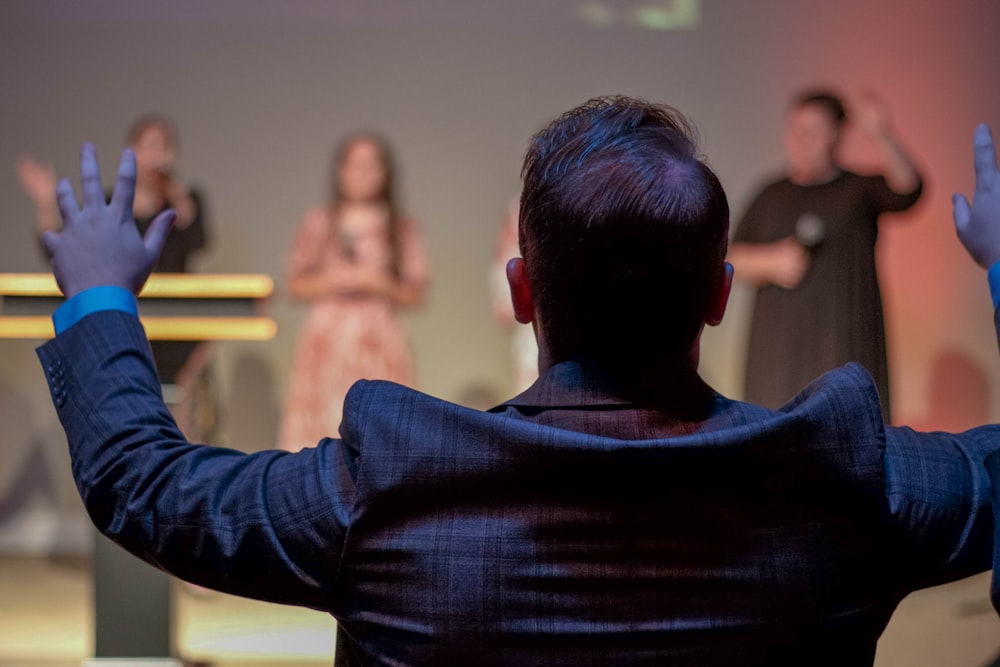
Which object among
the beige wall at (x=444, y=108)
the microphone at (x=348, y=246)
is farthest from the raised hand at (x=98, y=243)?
the beige wall at (x=444, y=108)

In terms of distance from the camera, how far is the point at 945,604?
3.46 meters

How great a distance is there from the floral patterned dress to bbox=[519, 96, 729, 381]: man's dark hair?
353 cm

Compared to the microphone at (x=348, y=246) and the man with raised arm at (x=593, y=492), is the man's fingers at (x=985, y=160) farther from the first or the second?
the microphone at (x=348, y=246)

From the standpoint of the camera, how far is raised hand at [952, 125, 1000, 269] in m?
0.73

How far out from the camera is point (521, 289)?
0.73 meters

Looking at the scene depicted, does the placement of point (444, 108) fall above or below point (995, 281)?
above

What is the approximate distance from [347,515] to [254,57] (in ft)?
16.3

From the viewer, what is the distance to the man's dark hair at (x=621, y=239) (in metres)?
0.65

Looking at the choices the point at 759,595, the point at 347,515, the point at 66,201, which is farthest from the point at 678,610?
the point at 66,201

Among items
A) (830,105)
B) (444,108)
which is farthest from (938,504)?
(444,108)

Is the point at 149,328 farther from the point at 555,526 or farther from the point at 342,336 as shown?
the point at 342,336

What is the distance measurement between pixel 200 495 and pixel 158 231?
0.67 feet

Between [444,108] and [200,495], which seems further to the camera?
[444,108]

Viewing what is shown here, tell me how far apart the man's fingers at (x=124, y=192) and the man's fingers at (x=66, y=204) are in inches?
1.0
